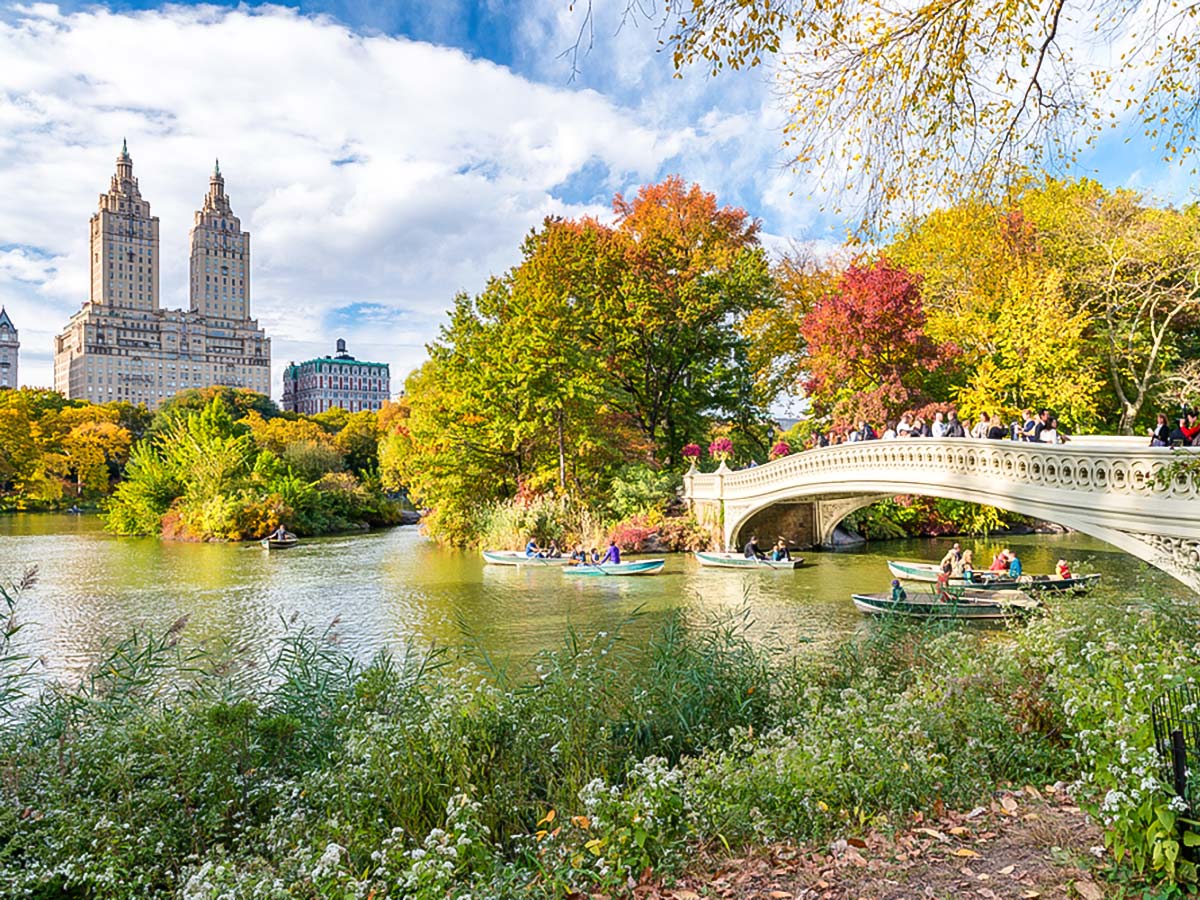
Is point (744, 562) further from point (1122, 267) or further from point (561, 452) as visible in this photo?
point (1122, 267)

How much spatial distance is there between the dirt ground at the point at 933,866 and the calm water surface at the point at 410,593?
4440 millimetres

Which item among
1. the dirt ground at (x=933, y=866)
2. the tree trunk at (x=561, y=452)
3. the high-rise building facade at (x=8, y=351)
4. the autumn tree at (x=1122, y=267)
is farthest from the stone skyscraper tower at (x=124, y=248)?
the dirt ground at (x=933, y=866)

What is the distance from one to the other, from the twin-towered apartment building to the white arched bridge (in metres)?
114

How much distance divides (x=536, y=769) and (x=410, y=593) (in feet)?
43.6

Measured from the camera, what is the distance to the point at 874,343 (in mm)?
23516

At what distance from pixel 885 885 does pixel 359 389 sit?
156684mm

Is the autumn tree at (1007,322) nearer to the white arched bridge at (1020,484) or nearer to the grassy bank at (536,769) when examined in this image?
the white arched bridge at (1020,484)

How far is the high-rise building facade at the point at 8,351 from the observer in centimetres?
14425

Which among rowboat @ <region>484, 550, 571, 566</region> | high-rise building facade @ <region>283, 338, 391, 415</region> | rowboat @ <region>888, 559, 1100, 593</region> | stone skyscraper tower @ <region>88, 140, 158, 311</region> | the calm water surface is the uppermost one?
stone skyscraper tower @ <region>88, 140, 158, 311</region>

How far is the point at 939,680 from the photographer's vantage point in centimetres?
553

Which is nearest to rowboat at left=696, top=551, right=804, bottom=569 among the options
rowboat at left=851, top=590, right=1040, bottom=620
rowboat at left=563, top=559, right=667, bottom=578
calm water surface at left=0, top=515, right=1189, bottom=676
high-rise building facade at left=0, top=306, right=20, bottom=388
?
calm water surface at left=0, top=515, right=1189, bottom=676

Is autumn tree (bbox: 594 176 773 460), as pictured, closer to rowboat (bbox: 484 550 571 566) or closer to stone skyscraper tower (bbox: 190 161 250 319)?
rowboat (bbox: 484 550 571 566)

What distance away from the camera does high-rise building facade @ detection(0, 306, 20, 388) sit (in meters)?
144

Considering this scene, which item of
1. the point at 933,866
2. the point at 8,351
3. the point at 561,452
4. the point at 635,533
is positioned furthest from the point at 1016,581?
the point at 8,351
